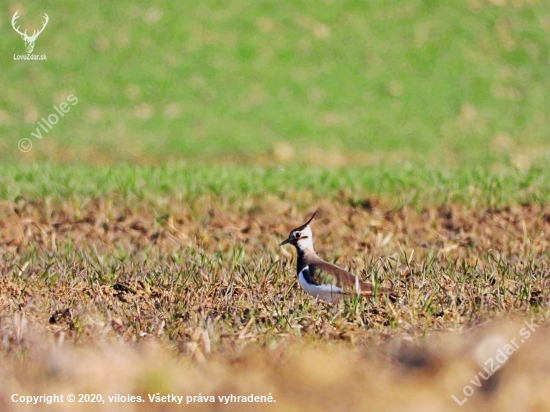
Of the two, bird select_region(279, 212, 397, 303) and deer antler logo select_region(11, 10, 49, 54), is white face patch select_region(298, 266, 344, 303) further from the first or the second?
deer antler logo select_region(11, 10, 49, 54)

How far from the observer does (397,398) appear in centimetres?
370

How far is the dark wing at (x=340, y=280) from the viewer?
5.34 m

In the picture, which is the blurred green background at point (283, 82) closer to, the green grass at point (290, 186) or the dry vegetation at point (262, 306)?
the green grass at point (290, 186)

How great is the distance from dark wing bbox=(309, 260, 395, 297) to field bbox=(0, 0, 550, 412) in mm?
82

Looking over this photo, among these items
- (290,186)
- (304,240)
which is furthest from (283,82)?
(304,240)

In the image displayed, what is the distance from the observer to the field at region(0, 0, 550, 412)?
3971 mm

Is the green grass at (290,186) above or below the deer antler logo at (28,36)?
below

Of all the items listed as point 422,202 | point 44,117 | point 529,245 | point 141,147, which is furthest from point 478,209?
point 44,117

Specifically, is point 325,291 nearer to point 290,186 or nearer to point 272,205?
point 272,205

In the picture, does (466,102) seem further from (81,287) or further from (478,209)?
(81,287)

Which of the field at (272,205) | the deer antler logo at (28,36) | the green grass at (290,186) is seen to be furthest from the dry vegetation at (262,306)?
the deer antler logo at (28,36)

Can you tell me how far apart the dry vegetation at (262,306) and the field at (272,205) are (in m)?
0.02

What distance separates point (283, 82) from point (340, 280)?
11.6 m

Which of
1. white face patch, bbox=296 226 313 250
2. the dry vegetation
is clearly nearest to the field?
the dry vegetation
